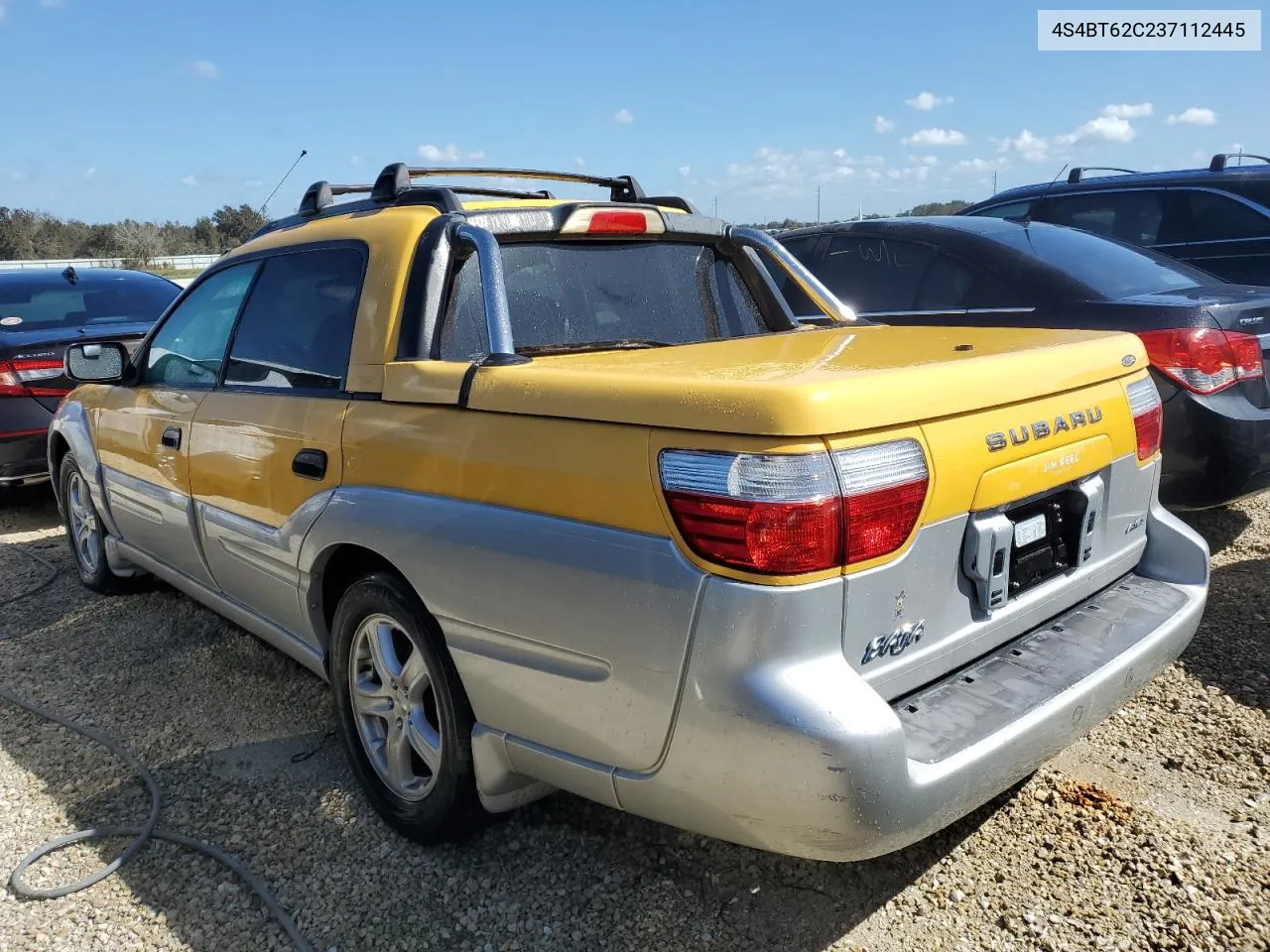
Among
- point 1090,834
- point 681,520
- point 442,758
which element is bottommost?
point 1090,834

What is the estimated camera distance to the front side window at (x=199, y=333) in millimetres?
3500

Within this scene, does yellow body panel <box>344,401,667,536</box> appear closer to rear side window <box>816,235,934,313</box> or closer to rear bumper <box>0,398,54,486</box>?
rear side window <box>816,235,934,313</box>

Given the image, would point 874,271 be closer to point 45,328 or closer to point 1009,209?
point 1009,209

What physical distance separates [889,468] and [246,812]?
2.24 m

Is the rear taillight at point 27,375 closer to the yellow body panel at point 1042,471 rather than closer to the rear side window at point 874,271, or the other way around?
the rear side window at point 874,271

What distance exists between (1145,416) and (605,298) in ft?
5.25

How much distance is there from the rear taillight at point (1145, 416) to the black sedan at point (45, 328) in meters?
5.77

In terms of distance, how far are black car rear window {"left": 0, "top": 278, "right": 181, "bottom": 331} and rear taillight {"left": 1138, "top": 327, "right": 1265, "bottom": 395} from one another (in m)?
6.87

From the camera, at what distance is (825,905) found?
2348mm

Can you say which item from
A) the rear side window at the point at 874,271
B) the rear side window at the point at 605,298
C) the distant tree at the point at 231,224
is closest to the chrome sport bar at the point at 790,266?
the rear side window at the point at 605,298

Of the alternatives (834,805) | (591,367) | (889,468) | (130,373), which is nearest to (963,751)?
(834,805)

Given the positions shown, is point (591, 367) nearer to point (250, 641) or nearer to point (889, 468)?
point (889, 468)

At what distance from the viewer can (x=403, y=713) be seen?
265 centimetres

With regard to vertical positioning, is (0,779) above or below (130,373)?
below
